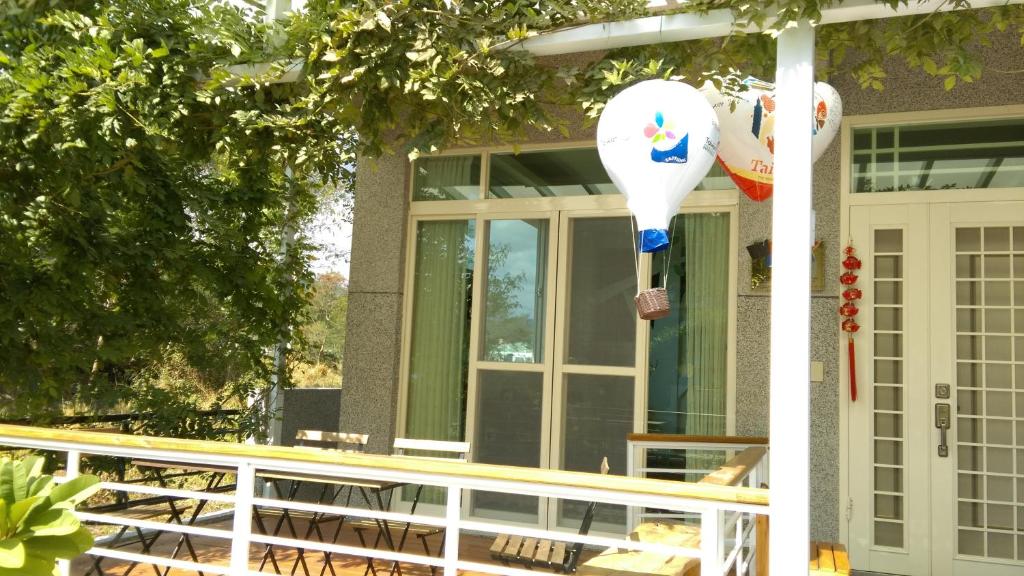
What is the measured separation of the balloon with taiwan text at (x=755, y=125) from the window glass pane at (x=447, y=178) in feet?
10.1

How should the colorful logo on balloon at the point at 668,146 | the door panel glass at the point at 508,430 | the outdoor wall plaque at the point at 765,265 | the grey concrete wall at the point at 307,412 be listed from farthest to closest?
the grey concrete wall at the point at 307,412 < the door panel glass at the point at 508,430 < the outdoor wall plaque at the point at 765,265 < the colorful logo on balloon at the point at 668,146

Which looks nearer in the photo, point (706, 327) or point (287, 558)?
point (287, 558)

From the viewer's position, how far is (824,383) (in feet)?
16.6

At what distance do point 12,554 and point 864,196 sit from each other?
4.94 m

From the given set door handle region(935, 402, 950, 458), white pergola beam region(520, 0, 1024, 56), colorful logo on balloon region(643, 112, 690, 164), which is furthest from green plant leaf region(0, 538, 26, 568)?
door handle region(935, 402, 950, 458)

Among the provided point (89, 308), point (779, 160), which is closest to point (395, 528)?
point (89, 308)

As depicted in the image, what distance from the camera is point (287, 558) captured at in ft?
17.2

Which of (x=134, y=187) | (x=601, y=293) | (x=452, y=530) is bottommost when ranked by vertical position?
(x=452, y=530)

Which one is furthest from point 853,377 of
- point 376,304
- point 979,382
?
point 376,304

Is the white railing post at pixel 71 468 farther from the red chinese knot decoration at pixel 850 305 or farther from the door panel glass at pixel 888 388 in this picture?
the door panel glass at pixel 888 388

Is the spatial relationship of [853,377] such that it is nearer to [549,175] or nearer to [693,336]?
[693,336]

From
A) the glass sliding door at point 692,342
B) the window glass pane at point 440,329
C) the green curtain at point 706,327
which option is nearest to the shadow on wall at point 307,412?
the window glass pane at point 440,329

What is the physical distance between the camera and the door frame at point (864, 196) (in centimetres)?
486

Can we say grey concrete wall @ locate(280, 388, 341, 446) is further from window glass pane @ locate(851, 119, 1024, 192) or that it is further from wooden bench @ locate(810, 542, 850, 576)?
window glass pane @ locate(851, 119, 1024, 192)
